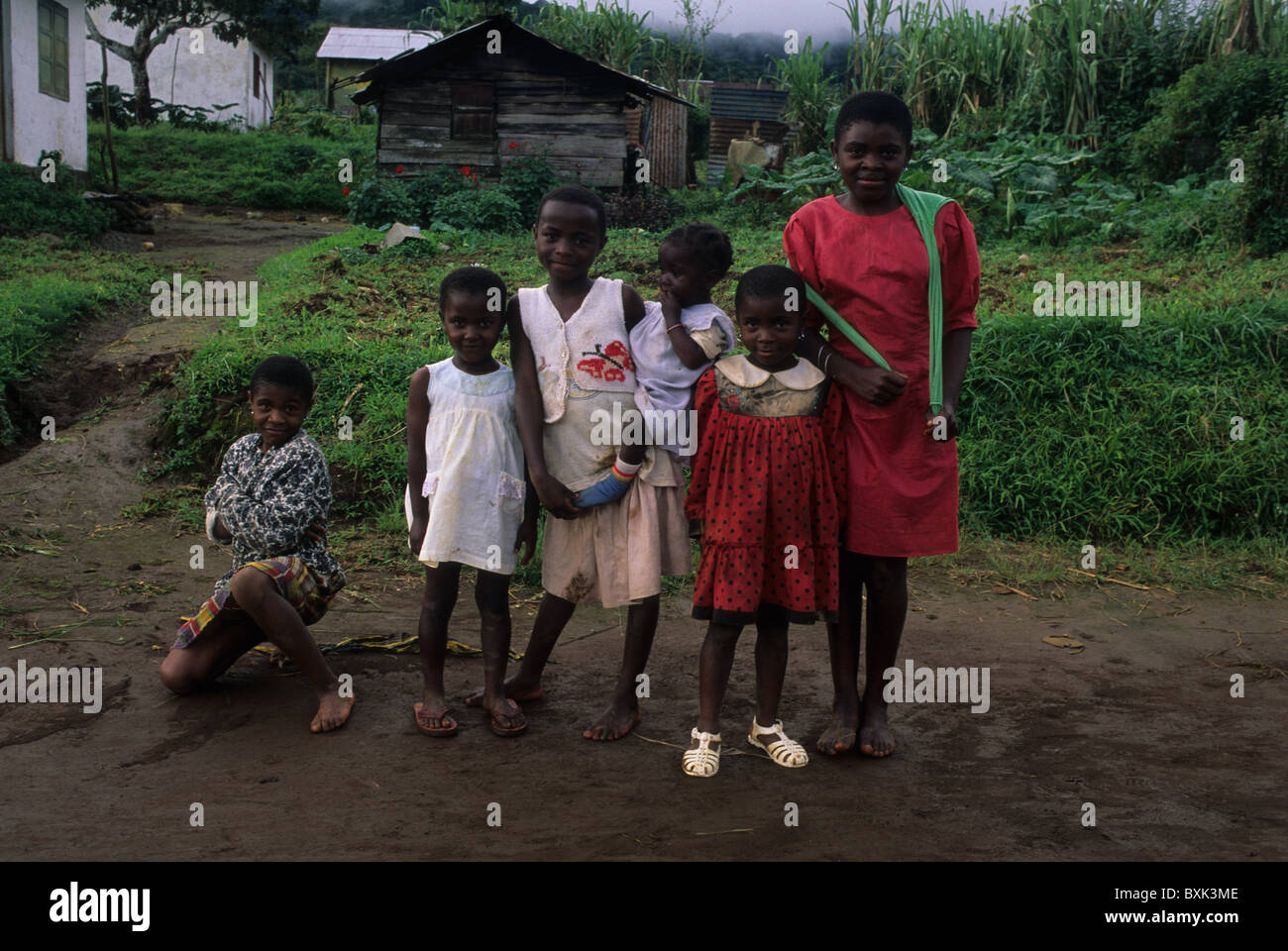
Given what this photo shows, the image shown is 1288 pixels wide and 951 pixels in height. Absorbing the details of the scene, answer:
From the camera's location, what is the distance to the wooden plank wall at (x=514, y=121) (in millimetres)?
14430

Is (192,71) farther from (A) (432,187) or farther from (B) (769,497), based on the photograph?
(B) (769,497)

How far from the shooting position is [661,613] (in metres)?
4.30

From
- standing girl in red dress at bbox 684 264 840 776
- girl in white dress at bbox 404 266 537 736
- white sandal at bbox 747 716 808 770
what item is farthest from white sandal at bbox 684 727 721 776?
girl in white dress at bbox 404 266 537 736

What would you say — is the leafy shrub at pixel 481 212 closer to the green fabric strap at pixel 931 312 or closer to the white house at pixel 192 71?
the green fabric strap at pixel 931 312

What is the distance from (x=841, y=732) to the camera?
2.95 metres

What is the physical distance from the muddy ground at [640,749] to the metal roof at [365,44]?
28387 millimetres

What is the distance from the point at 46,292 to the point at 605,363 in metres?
6.31

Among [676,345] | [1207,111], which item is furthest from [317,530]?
[1207,111]

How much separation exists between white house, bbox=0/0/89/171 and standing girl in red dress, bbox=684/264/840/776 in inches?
484

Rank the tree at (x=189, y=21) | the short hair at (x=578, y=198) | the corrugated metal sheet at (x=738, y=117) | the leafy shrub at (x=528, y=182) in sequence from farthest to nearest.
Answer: the tree at (x=189, y=21), the corrugated metal sheet at (x=738, y=117), the leafy shrub at (x=528, y=182), the short hair at (x=578, y=198)

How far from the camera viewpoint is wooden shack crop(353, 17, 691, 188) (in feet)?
47.3

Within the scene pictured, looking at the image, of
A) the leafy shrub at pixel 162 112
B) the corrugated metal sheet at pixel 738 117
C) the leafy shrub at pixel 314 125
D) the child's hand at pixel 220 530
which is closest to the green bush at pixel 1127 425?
the child's hand at pixel 220 530

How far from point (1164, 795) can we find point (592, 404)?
5.94ft

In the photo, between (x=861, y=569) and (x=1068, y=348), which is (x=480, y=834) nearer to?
(x=861, y=569)
